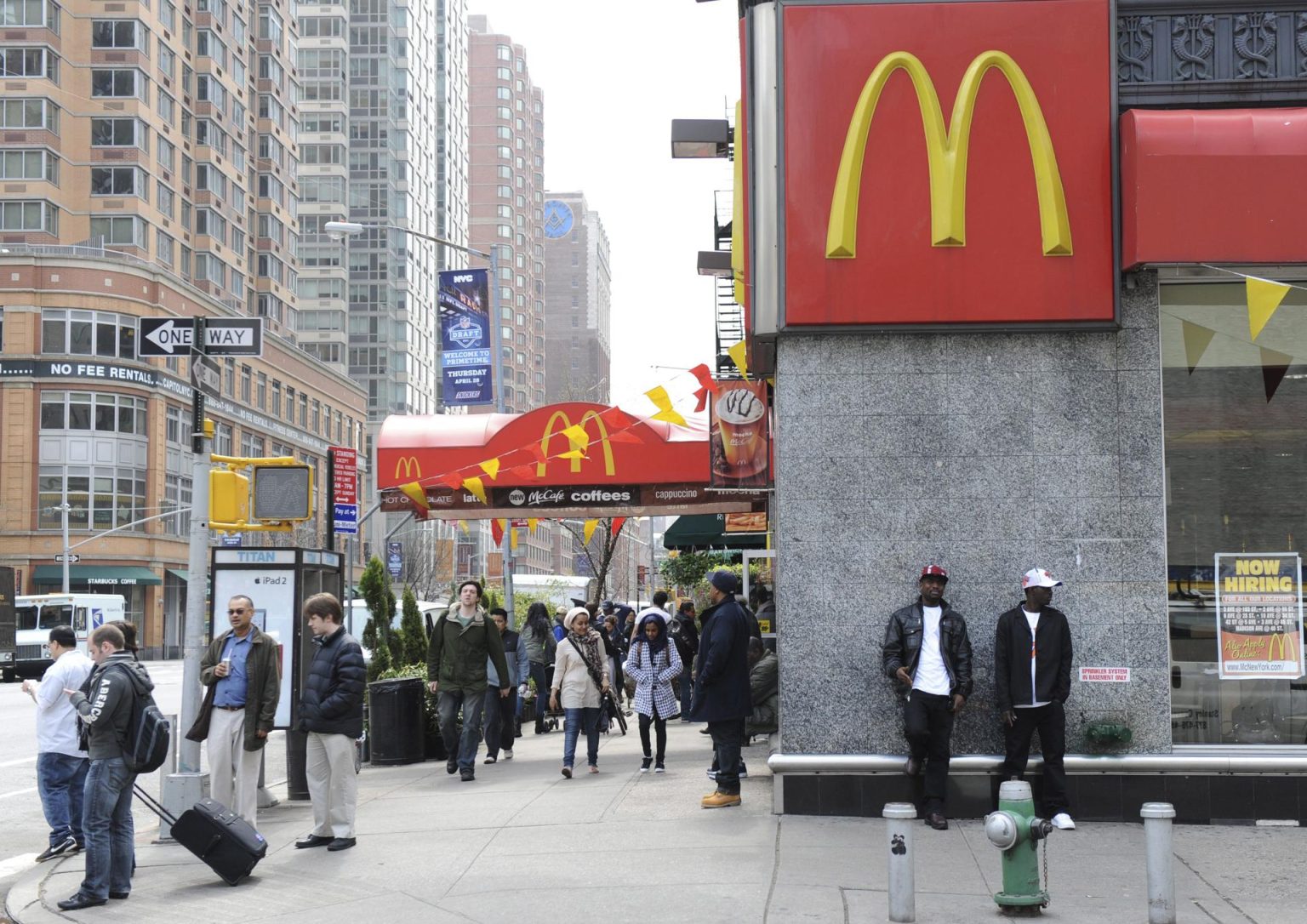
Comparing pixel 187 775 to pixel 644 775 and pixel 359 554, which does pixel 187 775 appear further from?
pixel 359 554

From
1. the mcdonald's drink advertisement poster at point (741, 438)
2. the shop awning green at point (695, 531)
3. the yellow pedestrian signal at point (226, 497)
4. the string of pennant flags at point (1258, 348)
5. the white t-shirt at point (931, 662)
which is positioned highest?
the string of pennant flags at point (1258, 348)

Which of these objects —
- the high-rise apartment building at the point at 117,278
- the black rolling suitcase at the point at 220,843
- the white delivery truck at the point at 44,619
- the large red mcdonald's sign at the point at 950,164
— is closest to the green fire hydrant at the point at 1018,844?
the large red mcdonald's sign at the point at 950,164

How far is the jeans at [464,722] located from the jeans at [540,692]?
4956mm

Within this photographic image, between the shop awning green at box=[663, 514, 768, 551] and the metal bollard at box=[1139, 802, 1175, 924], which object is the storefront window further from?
the shop awning green at box=[663, 514, 768, 551]

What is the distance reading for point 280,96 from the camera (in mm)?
89312

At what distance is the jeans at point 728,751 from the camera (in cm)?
1155

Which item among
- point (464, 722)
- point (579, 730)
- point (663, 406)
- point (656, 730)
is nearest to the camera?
point (656, 730)

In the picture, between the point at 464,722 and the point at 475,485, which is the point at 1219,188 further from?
the point at 475,485

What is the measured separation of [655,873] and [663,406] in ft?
23.9

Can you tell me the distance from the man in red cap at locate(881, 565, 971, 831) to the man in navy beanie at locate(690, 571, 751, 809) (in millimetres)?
1514

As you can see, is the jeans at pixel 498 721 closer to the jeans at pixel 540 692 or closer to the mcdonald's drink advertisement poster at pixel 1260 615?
the jeans at pixel 540 692

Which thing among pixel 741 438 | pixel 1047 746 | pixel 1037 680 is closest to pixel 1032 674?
pixel 1037 680

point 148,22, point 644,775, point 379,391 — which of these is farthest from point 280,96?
point 644,775

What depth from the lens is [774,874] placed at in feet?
29.1
